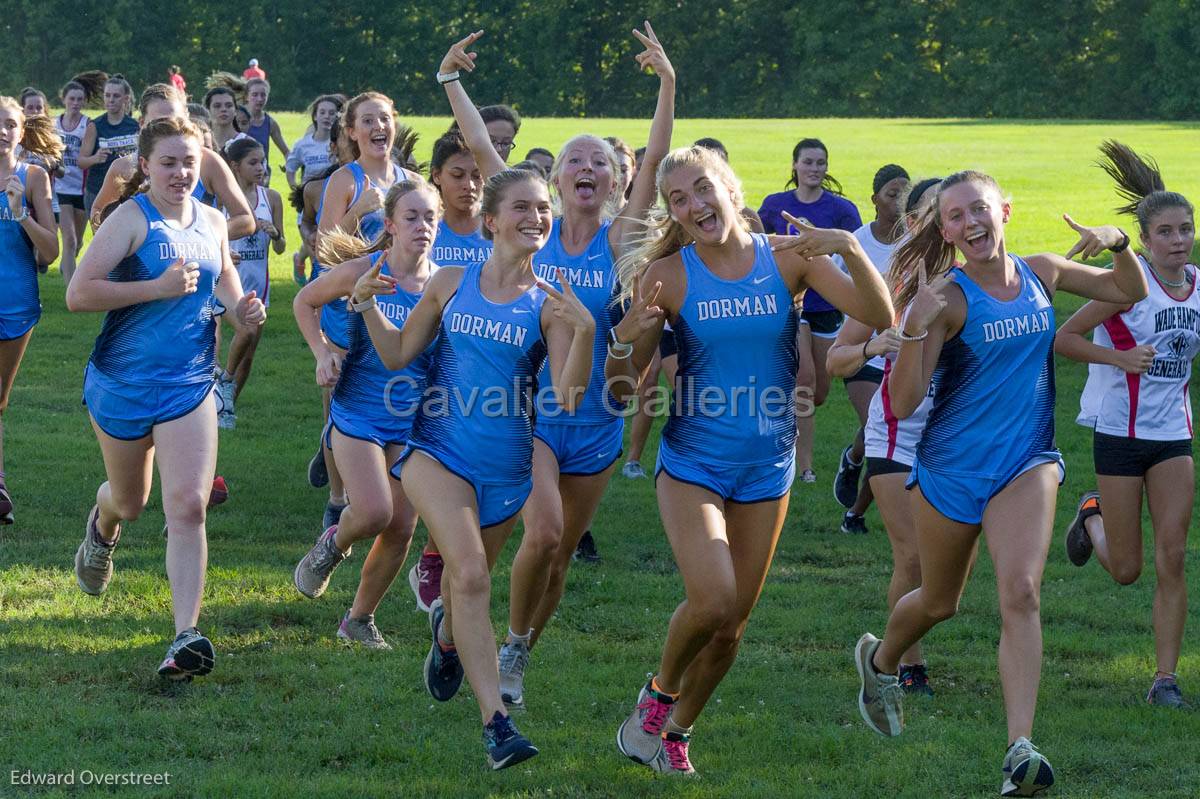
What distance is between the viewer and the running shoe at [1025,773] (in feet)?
17.3

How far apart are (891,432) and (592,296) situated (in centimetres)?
147

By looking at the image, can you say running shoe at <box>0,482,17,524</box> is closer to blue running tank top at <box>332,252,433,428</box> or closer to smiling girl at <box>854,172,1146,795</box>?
blue running tank top at <box>332,252,433,428</box>

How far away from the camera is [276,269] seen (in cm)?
2061

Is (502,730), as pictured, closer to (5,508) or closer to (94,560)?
(94,560)

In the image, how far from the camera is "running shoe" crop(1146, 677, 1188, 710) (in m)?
6.82

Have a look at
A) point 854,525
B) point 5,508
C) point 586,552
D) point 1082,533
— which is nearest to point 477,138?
point 586,552

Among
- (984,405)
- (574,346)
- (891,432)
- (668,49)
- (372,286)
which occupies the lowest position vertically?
(891,432)

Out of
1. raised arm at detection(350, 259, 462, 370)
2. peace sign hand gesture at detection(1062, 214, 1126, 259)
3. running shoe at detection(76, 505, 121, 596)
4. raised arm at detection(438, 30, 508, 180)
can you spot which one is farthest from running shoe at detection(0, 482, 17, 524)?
peace sign hand gesture at detection(1062, 214, 1126, 259)

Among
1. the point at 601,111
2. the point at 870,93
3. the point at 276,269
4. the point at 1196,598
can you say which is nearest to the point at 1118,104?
the point at 870,93

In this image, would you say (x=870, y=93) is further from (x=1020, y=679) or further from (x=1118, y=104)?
(x=1020, y=679)

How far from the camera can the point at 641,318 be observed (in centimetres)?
579

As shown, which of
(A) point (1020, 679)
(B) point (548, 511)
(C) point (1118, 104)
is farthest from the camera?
(C) point (1118, 104)

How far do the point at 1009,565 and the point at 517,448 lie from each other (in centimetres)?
189

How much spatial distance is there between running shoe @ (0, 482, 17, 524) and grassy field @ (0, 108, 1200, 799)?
12 cm
